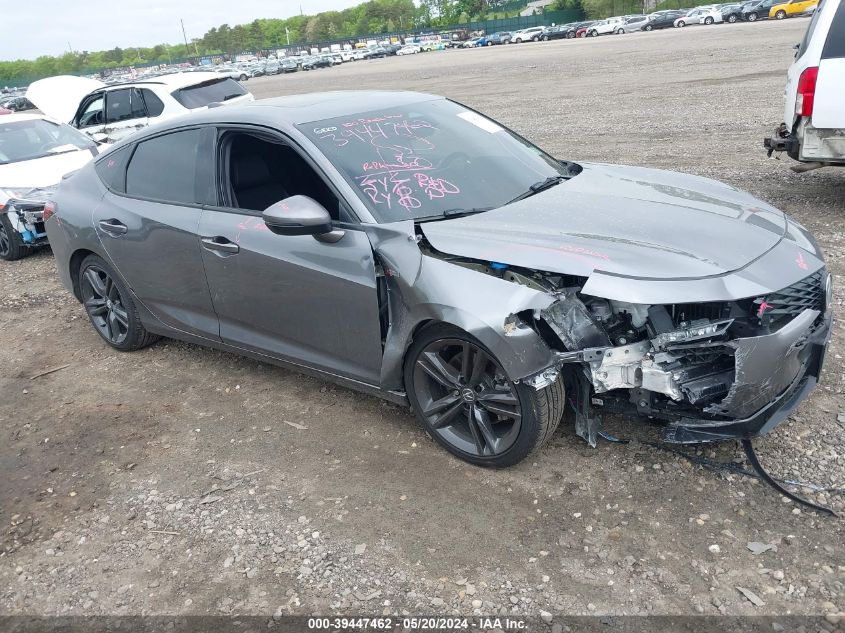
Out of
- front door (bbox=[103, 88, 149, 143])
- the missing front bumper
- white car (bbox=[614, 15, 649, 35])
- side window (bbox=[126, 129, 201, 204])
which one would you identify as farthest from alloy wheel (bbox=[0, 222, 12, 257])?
white car (bbox=[614, 15, 649, 35])

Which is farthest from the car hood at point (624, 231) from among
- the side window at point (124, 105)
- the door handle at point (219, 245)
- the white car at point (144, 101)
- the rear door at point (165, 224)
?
the side window at point (124, 105)

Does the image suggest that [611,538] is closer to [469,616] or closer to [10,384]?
[469,616]

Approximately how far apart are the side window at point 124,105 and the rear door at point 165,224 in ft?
24.6

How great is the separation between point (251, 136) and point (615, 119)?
428 inches

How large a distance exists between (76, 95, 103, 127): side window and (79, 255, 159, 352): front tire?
790 cm

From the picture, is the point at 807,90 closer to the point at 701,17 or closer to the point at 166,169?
the point at 166,169

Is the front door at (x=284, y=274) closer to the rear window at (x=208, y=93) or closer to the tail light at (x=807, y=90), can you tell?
the tail light at (x=807, y=90)

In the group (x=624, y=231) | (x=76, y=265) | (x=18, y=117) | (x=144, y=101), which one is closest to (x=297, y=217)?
(x=624, y=231)

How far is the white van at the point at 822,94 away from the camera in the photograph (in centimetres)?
641

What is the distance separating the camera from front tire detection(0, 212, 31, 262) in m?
8.34

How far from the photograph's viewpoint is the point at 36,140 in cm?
944

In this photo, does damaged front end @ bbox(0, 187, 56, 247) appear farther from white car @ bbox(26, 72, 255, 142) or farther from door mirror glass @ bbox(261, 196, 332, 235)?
door mirror glass @ bbox(261, 196, 332, 235)

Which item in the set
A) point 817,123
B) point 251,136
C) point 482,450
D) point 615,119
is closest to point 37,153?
point 251,136

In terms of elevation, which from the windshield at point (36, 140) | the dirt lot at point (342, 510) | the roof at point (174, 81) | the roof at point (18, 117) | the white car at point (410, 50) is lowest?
the white car at point (410, 50)
